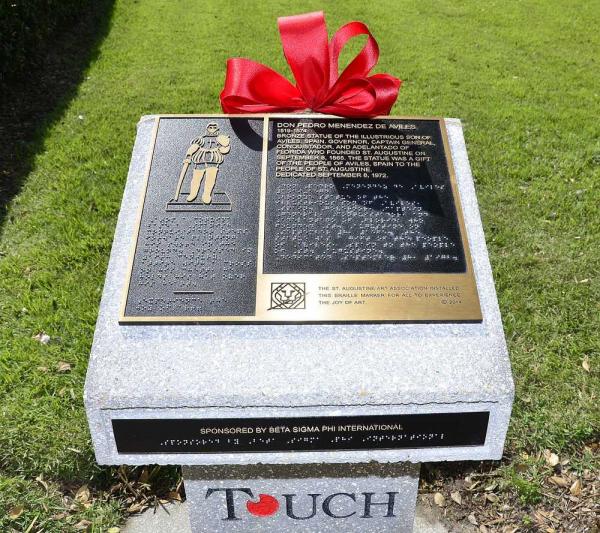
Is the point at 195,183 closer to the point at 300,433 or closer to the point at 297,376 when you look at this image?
the point at 297,376

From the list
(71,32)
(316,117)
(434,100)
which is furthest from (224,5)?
(316,117)

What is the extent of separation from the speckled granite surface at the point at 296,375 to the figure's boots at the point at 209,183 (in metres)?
0.53

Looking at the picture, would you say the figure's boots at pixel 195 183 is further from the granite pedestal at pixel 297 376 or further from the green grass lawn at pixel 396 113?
the green grass lawn at pixel 396 113

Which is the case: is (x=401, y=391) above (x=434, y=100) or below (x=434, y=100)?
above

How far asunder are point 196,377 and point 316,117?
127 cm

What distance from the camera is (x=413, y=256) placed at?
2270 millimetres

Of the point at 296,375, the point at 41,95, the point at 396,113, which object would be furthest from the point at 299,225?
the point at 41,95

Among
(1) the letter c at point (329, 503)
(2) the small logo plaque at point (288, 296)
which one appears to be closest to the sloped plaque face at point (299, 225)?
(2) the small logo plaque at point (288, 296)

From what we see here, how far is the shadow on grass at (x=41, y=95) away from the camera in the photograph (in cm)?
521

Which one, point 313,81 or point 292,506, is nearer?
point 292,506

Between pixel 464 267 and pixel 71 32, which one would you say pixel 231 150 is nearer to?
pixel 464 267

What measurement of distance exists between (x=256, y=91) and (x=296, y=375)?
132cm

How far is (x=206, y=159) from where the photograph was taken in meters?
2.55

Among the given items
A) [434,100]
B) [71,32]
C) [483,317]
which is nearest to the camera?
[483,317]
